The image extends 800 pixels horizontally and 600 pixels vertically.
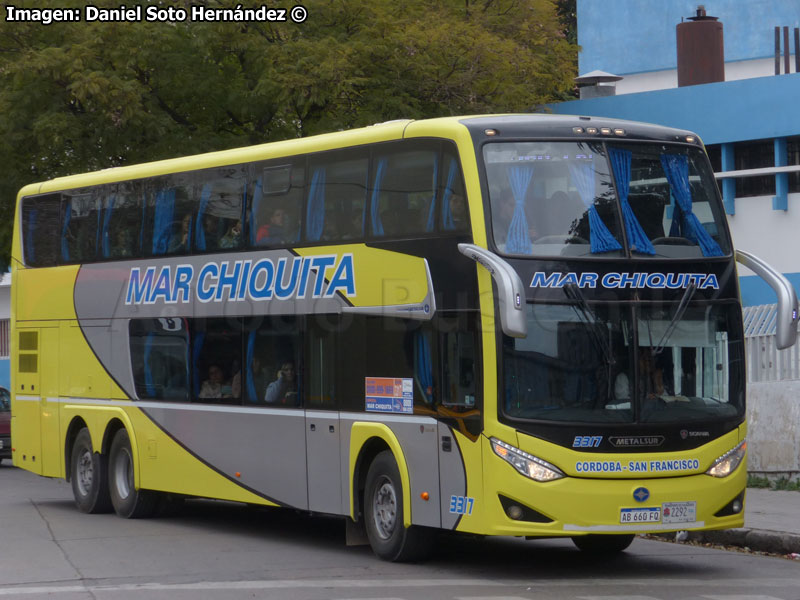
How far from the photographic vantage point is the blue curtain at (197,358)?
15852 millimetres

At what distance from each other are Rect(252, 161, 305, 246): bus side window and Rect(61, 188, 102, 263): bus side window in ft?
12.4

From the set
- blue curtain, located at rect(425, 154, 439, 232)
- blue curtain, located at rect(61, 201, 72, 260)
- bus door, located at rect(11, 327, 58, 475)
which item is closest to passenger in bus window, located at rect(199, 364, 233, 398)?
blue curtain, located at rect(61, 201, 72, 260)

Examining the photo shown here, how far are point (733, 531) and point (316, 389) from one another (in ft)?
14.8

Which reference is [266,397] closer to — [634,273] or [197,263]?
[197,263]

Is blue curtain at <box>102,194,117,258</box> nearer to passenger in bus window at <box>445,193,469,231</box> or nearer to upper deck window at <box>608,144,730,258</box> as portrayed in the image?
passenger in bus window at <box>445,193,469,231</box>

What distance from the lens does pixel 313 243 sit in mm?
13875

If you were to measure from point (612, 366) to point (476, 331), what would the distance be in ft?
3.80

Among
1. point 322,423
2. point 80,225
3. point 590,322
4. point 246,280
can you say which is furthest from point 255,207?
point 590,322

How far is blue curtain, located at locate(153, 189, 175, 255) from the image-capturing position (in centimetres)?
1645

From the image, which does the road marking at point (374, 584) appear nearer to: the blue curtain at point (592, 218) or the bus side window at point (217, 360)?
the blue curtain at point (592, 218)

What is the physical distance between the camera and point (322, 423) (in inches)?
543

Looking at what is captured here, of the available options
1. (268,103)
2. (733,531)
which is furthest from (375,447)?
(268,103)

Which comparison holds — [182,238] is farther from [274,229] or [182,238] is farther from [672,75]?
[672,75]

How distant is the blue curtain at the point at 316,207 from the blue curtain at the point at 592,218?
284 centimetres
